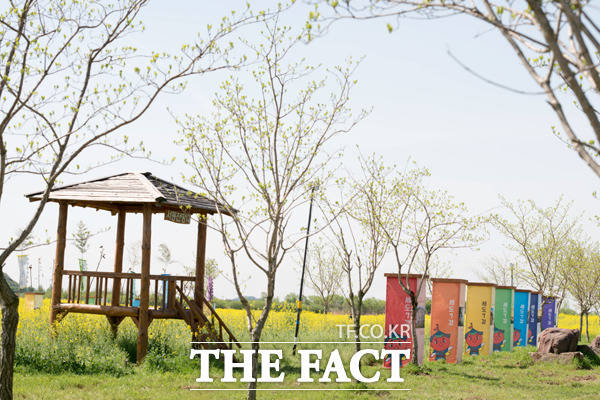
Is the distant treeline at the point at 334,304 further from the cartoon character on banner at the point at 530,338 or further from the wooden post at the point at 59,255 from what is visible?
the wooden post at the point at 59,255

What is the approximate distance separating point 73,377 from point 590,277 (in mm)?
20179

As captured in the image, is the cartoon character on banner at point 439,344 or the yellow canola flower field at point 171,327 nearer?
the yellow canola flower field at point 171,327

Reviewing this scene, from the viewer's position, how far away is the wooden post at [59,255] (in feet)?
43.3

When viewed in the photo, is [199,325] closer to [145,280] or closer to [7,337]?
[145,280]

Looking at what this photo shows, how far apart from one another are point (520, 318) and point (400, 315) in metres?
8.63

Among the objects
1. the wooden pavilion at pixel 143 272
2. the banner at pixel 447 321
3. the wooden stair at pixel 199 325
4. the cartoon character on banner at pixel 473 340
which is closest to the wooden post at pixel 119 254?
the wooden pavilion at pixel 143 272

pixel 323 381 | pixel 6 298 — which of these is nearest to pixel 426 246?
pixel 323 381

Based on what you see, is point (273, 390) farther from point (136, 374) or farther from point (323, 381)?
point (136, 374)

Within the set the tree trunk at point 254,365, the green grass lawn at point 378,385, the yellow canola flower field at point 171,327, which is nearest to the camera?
the tree trunk at point 254,365

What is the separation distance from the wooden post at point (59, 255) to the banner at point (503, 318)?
1173cm

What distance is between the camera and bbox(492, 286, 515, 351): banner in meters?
18.4

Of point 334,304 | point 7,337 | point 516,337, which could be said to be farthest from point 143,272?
point 334,304

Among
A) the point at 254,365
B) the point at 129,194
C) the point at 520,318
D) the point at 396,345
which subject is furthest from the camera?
the point at 520,318

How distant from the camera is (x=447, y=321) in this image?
15125mm
